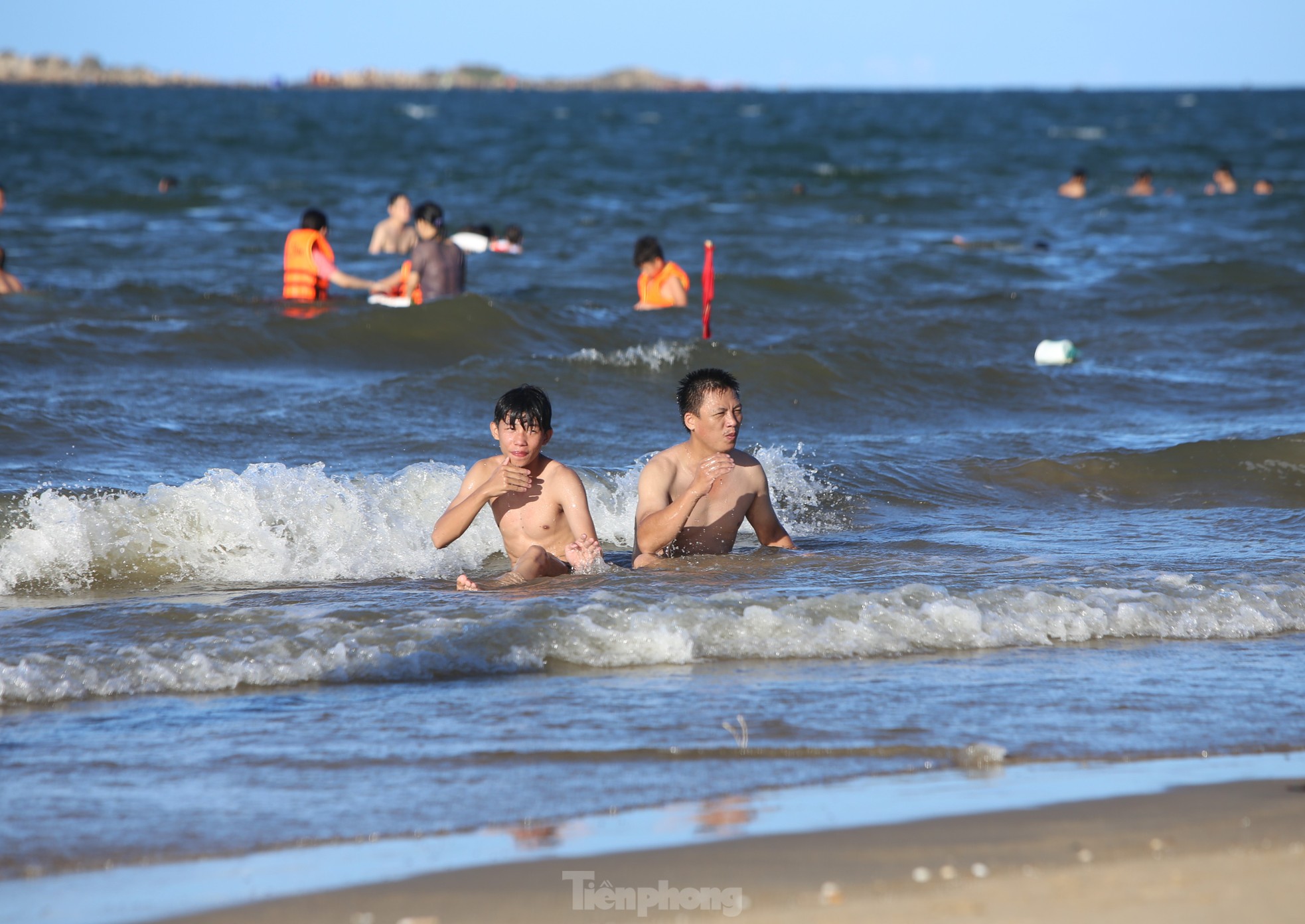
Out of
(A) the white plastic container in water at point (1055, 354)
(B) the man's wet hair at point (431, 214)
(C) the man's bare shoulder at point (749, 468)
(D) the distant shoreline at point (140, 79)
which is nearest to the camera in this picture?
(C) the man's bare shoulder at point (749, 468)

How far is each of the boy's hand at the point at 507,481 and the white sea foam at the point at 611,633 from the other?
51cm

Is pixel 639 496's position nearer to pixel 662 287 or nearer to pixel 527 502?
pixel 527 502

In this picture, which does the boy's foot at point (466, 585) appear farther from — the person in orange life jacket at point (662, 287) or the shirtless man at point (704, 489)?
the person in orange life jacket at point (662, 287)

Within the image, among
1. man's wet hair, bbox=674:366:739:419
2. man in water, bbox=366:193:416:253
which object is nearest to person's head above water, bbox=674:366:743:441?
man's wet hair, bbox=674:366:739:419

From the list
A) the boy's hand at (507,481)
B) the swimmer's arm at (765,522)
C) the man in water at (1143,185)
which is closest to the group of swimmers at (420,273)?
the swimmer's arm at (765,522)

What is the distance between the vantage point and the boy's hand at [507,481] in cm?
572

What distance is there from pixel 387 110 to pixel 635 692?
90586 mm

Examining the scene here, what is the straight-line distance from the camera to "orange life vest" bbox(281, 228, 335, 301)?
46.9 ft

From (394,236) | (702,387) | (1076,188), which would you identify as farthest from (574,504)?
(1076,188)

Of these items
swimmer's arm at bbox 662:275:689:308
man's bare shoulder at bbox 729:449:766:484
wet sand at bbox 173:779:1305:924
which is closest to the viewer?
wet sand at bbox 173:779:1305:924

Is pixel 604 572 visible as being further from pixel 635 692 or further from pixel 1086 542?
pixel 1086 542

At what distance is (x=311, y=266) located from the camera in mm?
14398

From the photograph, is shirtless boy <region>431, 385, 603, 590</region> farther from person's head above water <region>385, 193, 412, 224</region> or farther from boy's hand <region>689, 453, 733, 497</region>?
person's head above water <region>385, 193, 412, 224</region>

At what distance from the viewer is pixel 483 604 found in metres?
5.62
